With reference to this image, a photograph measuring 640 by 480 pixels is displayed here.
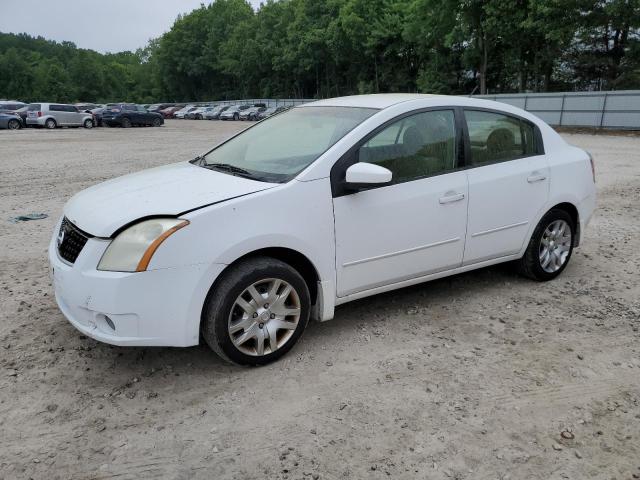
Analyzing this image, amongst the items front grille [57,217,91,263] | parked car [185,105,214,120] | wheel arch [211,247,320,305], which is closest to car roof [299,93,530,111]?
wheel arch [211,247,320,305]

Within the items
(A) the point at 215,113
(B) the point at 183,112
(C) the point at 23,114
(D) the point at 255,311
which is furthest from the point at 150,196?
(B) the point at 183,112

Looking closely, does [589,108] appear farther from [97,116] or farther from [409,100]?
[97,116]

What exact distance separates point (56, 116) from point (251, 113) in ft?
59.5

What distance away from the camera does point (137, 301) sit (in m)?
3.00

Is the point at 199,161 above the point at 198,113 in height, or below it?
above

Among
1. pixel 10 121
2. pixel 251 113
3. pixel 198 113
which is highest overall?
pixel 10 121

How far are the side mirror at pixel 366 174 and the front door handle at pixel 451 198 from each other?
0.67 meters

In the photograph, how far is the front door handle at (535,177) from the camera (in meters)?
4.54

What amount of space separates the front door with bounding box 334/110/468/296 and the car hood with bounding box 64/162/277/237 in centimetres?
69

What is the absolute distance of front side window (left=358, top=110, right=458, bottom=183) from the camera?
150 inches

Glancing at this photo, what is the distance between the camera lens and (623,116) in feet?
75.6

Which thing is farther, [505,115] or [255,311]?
[505,115]

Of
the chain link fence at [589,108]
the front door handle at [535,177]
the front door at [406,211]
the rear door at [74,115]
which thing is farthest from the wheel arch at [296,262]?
the rear door at [74,115]

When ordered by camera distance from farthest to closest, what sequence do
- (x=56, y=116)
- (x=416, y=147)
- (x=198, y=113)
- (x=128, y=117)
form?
1. (x=198, y=113)
2. (x=128, y=117)
3. (x=56, y=116)
4. (x=416, y=147)
